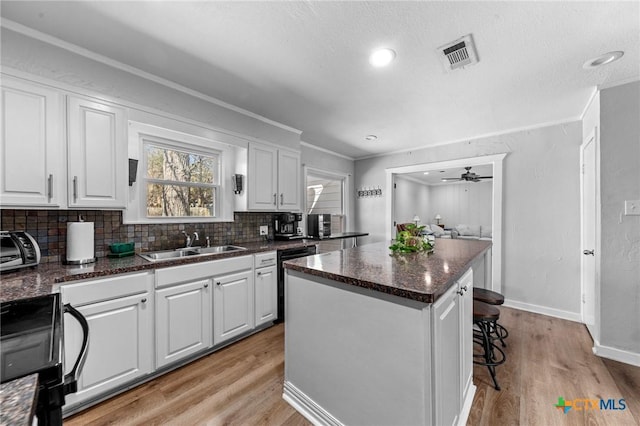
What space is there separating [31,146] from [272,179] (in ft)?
6.70

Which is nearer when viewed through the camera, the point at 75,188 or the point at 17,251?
the point at 17,251

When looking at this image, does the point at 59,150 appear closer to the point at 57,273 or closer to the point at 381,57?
the point at 57,273

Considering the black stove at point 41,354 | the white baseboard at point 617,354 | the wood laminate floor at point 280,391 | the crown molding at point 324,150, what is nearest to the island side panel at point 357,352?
the wood laminate floor at point 280,391

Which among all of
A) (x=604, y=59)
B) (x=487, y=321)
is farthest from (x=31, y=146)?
(x=604, y=59)

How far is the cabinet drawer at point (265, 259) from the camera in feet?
8.85

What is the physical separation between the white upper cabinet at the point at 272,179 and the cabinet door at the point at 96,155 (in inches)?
48.4

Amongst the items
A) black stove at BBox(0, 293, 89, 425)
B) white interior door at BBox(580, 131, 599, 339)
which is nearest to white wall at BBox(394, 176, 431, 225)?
white interior door at BBox(580, 131, 599, 339)

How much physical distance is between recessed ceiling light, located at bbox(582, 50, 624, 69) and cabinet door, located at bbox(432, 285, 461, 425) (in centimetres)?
213

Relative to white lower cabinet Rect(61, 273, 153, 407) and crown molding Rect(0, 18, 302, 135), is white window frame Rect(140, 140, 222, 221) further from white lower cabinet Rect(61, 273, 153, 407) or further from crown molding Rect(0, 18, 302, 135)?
white lower cabinet Rect(61, 273, 153, 407)

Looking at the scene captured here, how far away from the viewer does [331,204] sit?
Result: 5.39 meters

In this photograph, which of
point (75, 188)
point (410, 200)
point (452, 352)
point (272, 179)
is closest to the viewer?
point (452, 352)

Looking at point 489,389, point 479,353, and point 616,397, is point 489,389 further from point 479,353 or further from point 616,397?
point 616,397

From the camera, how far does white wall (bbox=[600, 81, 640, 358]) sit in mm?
2248

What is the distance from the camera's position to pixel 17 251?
1.64 meters
